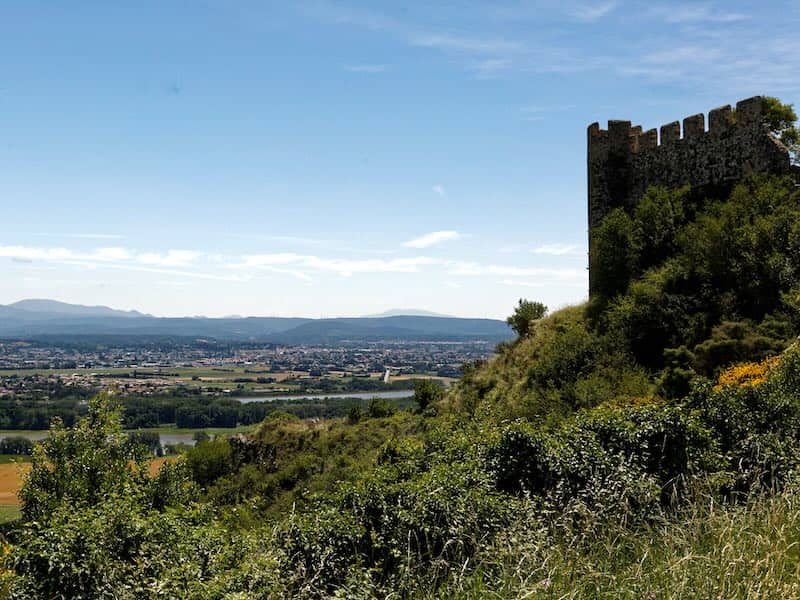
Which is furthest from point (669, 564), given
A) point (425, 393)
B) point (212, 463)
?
point (212, 463)

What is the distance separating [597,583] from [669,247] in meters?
20.8

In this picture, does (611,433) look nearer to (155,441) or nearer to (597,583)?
(597,583)

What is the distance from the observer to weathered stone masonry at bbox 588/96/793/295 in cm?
2120

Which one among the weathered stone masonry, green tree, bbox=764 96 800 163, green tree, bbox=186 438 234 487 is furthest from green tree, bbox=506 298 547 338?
green tree, bbox=186 438 234 487

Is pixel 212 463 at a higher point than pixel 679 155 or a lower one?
lower

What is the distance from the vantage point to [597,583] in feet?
16.1

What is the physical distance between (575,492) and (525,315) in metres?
22.6

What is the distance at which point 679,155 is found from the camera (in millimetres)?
24422

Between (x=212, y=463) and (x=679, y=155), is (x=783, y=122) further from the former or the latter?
(x=212, y=463)

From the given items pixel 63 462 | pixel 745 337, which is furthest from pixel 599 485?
pixel 63 462

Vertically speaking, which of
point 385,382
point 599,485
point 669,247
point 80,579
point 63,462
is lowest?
point 385,382

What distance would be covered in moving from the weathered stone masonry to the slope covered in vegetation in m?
1.29

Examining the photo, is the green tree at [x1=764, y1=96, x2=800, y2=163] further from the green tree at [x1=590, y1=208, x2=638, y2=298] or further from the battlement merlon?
the green tree at [x1=590, y1=208, x2=638, y2=298]

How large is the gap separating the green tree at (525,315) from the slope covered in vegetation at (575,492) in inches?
313
